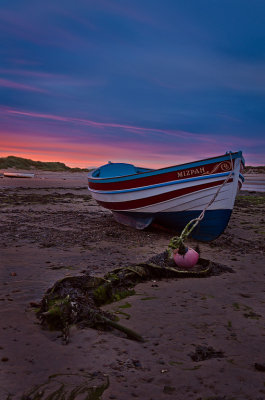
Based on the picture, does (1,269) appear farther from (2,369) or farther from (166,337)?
(166,337)

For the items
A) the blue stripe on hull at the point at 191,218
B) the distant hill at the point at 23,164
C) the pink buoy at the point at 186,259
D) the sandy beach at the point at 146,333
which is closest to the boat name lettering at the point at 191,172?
the blue stripe on hull at the point at 191,218

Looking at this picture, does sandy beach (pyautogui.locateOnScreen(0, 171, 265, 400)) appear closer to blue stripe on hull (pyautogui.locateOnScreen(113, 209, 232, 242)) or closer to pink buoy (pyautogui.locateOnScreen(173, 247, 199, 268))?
pink buoy (pyautogui.locateOnScreen(173, 247, 199, 268))

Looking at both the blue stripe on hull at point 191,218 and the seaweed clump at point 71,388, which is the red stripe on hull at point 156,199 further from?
the seaweed clump at point 71,388

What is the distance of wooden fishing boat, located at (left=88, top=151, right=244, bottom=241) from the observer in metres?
7.69

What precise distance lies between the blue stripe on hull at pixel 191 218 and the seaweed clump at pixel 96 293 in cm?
187

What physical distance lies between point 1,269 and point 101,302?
6.88ft

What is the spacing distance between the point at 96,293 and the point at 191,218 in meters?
4.41

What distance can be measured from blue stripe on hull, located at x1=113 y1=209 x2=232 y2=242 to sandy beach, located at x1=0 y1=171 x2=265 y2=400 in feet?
2.13

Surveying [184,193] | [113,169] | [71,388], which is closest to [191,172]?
[184,193]

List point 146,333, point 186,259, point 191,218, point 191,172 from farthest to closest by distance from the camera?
1. point 191,218
2. point 191,172
3. point 186,259
4. point 146,333

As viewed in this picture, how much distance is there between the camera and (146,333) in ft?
12.2

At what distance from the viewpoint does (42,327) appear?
3.70 meters

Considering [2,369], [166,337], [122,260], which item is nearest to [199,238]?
[122,260]

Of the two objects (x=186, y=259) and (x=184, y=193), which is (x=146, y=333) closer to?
(x=186, y=259)
